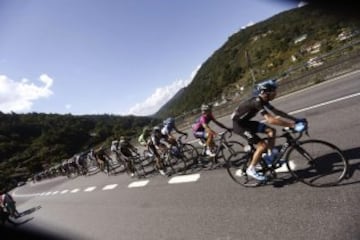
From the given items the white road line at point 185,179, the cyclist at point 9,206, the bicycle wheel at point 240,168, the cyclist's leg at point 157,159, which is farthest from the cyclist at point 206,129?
the cyclist at point 9,206

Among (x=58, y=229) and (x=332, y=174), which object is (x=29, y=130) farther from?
(x=332, y=174)

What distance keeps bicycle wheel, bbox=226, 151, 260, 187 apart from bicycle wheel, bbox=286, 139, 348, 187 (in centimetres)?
118

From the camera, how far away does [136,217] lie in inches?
369

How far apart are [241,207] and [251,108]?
194 centimetres

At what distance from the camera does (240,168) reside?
804 cm

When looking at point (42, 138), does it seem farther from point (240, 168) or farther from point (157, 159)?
point (240, 168)

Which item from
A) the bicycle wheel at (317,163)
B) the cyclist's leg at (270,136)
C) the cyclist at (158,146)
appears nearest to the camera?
the bicycle wheel at (317,163)

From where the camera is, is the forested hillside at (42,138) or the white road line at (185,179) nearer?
the white road line at (185,179)

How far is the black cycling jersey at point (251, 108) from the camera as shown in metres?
6.48

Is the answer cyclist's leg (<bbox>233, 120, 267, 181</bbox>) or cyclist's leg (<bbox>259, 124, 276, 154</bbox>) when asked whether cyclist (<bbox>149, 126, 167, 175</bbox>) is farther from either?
cyclist's leg (<bbox>259, 124, 276, 154</bbox>)

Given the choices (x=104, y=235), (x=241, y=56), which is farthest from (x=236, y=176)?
(x=241, y=56)

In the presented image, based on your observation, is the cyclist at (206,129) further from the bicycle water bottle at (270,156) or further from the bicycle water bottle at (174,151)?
the bicycle water bottle at (270,156)

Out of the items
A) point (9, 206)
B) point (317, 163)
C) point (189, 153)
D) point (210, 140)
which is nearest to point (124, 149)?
point (189, 153)

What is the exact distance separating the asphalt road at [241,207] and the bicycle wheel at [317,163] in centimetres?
20
